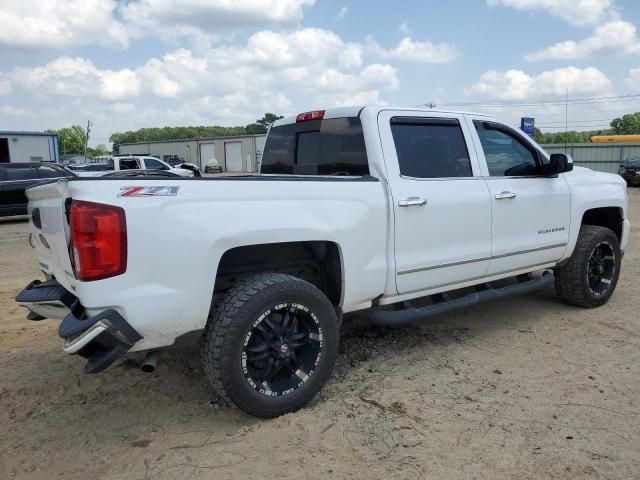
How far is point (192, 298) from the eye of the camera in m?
2.94

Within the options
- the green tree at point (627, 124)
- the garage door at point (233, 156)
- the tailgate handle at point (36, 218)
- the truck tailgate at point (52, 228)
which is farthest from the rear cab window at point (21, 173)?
the green tree at point (627, 124)

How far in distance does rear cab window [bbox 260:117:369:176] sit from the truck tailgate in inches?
77.5

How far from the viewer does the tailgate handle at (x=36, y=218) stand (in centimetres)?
347

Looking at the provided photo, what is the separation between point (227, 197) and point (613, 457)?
2.46 m

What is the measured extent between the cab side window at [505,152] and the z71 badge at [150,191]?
2.69m

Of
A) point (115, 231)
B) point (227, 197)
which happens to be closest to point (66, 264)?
point (115, 231)

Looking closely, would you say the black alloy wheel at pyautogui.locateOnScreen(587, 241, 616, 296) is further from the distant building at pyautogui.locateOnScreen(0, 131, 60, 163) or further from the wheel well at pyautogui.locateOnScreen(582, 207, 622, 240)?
the distant building at pyautogui.locateOnScreen(0, 131, 60, 163)

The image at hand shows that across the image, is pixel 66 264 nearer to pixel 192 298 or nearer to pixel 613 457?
pixel 192 298

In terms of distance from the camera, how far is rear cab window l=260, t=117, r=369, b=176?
3998 mm

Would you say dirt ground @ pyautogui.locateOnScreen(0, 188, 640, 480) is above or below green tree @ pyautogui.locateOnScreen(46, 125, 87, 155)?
below

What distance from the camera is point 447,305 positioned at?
421 cm

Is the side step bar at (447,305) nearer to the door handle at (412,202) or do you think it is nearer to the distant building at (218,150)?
the door handle at (412,202)

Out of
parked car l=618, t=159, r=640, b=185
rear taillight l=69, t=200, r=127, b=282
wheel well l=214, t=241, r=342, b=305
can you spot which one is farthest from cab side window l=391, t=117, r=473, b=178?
parked car l=618, t=159, r=640, b=185

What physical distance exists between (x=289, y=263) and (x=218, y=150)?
59.0 m
